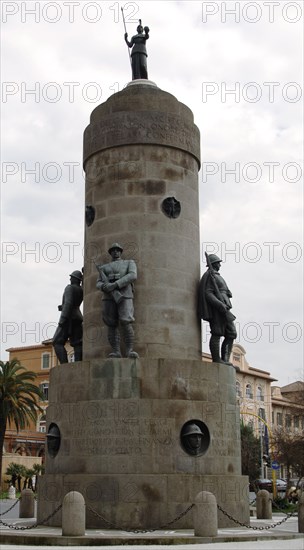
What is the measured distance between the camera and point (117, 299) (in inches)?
703

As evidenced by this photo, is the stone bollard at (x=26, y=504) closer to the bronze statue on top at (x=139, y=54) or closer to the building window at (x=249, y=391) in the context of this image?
the bronze statue on top at (x=139, y=54)

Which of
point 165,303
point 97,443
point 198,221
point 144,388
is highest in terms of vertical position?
point 198,221

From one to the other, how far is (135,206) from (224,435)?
19.7ft

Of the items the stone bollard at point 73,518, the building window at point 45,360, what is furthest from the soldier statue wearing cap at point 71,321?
the building window at point 45,360

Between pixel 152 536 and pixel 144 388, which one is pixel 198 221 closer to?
pixel 144 388

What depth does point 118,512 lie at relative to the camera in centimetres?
1612

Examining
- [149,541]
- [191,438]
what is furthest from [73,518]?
[191,438]

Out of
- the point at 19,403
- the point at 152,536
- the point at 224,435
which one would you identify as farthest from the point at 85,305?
the point at 19,403

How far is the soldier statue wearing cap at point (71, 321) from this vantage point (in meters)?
20.0

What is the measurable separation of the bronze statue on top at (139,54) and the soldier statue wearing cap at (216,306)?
18.8ft

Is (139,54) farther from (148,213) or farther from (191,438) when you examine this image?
(191,438)

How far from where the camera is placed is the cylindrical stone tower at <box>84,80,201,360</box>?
738 inches

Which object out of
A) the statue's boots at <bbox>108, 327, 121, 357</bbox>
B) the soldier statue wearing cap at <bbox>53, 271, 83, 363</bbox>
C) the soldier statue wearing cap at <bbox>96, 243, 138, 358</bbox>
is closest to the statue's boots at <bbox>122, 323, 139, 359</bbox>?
the soldier statue wearing cap at <bbox>96, 243, 138, 358</bbox>

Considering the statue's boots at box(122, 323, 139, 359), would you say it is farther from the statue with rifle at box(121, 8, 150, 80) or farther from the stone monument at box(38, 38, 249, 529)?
the statue with rifle at box(121, 8, 150, 80)
